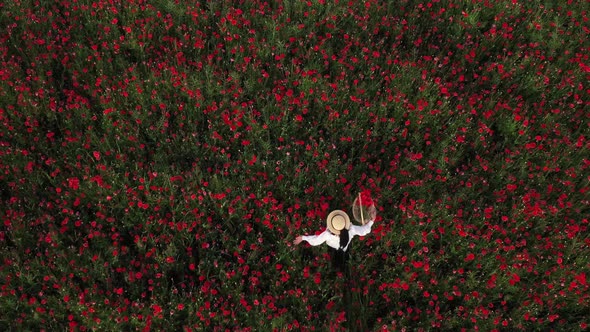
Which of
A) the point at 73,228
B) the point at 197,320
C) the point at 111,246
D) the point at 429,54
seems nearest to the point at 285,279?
the point at 197,320

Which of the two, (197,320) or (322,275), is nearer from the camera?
(197,320)

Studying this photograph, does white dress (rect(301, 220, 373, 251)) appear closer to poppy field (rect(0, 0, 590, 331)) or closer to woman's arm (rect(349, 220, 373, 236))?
woman's arm (rect(349, 220, 373, 236))

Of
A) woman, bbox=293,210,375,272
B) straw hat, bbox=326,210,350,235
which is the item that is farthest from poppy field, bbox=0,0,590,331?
straw hat, bbox=326,210,350,235

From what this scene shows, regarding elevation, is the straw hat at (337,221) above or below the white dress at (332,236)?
above

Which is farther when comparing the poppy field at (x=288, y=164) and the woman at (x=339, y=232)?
the poppy field at (x=288, y=164)

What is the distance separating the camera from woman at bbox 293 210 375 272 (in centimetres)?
338

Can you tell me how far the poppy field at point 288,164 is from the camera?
3.69 metres

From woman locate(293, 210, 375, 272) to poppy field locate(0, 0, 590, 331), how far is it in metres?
0.25

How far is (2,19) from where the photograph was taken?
17.4ft

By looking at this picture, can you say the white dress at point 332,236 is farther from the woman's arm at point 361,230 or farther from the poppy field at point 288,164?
the poppy field at point 288,164

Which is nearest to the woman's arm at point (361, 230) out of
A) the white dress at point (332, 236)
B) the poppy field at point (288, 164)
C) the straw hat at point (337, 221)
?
the white dress at point (332, 236)

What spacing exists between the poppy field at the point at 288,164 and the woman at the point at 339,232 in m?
0.25

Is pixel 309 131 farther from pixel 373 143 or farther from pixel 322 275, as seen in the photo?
pixel 322 275

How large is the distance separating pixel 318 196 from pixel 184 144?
151cm
